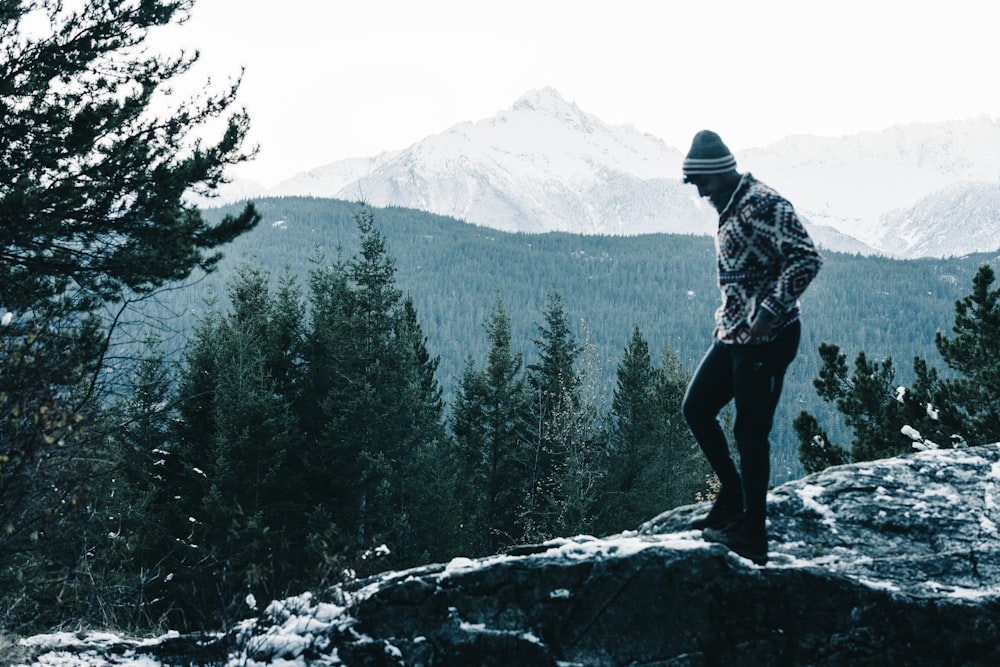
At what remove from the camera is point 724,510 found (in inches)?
193

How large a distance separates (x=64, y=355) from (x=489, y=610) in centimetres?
393

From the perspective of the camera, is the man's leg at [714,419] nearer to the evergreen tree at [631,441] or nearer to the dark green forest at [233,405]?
the dark green forest at [233,405]

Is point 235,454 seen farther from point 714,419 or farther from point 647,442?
point 647,442

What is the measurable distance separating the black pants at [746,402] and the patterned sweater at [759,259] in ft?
0.40

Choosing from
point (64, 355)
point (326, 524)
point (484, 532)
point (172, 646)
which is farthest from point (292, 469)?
point (172, 646)

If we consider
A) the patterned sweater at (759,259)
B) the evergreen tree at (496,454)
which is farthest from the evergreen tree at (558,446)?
the patterned sweater at (759,259)

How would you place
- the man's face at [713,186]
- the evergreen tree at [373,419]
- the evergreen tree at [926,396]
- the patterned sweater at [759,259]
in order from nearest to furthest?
the patterned sweater at [759,259], the man's face at [713,186], the evergreen tree at [926,396], the evergreen tree at [373,419]

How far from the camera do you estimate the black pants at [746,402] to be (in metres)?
4.31

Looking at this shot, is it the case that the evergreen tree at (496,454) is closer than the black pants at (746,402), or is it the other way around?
the black pants at (746,402)

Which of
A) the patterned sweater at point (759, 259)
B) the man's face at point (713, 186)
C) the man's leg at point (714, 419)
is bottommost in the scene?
the man's leg at point (714, 419)

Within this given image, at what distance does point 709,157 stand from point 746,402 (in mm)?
1398

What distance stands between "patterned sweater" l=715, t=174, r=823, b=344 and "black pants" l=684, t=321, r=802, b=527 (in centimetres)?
12

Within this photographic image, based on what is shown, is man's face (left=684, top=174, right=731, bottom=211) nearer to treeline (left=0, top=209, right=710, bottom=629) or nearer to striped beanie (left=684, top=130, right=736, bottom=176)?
striped beanie (left=684, top=130, right=736, bottom=176)

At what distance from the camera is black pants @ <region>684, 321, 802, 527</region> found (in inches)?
170
